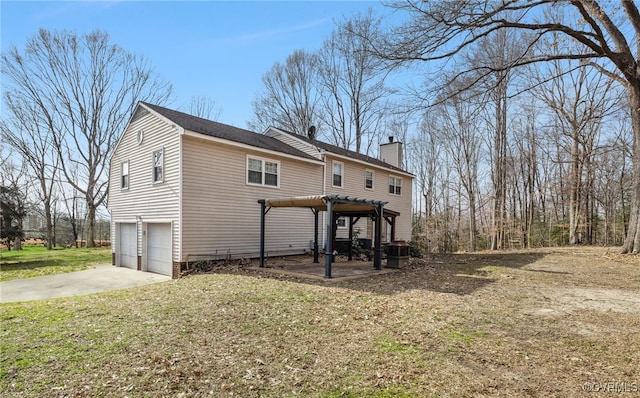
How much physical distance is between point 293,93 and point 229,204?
65.9ft

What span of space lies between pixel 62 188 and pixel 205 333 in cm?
3132

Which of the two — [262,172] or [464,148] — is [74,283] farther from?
[464,148]

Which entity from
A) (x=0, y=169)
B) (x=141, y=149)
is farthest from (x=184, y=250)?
(x=0, y=169)

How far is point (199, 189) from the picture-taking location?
10828 millimetres

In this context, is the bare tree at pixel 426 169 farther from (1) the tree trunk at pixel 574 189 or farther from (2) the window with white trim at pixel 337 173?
(2) the window with white trim at pixel 337 173


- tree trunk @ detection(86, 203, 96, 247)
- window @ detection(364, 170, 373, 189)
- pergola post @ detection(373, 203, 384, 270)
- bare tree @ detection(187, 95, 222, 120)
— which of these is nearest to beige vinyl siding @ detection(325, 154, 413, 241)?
window @ detection(364, 170, 373, 189)

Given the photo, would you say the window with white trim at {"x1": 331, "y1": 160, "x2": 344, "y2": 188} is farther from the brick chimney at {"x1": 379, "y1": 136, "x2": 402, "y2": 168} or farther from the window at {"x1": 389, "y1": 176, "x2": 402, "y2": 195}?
the brick chimney at {"x1": 379, "y1": 136, "x2": 402, "y2": 168}

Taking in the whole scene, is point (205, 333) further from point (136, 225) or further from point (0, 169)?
point (0, 169)

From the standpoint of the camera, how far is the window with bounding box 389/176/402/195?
1989 cm

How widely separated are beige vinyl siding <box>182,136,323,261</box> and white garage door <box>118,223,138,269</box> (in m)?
3.98

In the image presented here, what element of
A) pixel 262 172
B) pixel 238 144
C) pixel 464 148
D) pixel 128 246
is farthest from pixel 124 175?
pixel 464 148

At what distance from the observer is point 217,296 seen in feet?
22.6

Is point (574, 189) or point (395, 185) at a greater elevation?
point (395, 185)

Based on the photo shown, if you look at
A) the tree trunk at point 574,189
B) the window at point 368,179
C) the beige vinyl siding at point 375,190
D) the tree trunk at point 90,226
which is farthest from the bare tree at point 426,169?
the tree trunk at point 90,226
